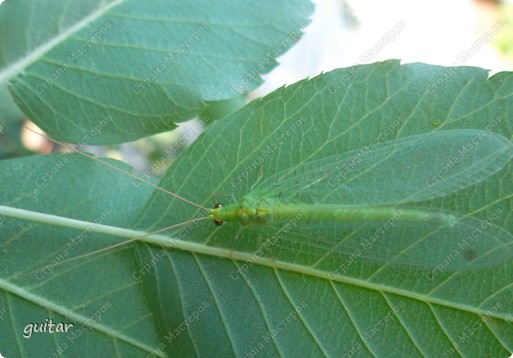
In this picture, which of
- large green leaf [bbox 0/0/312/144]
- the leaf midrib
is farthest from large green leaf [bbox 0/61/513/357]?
large green leaf [bbox 0/0/312/144]

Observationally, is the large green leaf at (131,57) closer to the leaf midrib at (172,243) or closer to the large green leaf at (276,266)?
the large green leaf at (276,266)

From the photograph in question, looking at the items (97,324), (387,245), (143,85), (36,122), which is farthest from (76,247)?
(387,245)

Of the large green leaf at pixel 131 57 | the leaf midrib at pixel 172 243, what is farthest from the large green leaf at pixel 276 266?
the large green leaf at pixel 131 57

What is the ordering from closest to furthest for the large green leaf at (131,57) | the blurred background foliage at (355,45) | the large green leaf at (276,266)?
1. the large green leaf at (276,266)
2. the large green leaf at (131,57)
3. the blurred background foliage at (355,45)

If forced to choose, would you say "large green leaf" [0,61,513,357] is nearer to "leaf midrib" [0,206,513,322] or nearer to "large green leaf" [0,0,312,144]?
"leaf midrib" [0,206,513,322]

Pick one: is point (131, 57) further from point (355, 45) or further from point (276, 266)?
point (355, 45)
